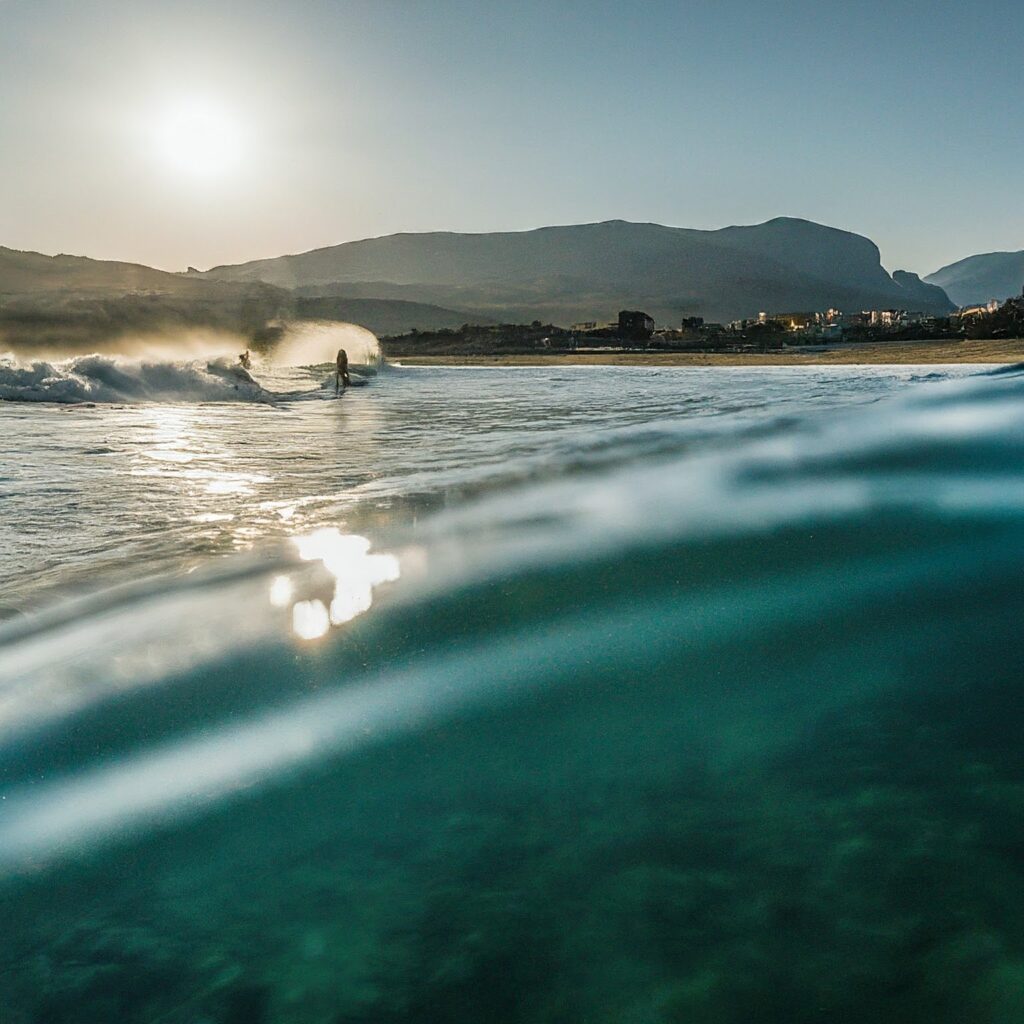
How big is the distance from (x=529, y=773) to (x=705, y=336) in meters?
77.3

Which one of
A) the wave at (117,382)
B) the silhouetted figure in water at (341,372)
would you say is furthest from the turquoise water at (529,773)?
the silhouetted figure in water at (341,372)

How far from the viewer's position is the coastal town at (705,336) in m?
53.1

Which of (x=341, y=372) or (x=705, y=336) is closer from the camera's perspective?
(x=341, y=372)

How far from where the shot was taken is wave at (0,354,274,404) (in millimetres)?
20953

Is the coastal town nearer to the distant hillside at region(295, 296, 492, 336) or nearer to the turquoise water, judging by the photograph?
the turquoise water

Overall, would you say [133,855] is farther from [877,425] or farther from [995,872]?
[877,425]

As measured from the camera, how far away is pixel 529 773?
103 inches

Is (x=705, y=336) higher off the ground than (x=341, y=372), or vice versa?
(x=705, y=336)

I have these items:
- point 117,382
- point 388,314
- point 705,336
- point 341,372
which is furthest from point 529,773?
point 388,314

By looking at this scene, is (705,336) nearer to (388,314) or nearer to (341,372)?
(341,372)

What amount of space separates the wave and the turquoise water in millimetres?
17002

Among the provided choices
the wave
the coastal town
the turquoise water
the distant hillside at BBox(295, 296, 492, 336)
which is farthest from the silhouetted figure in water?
the distant hillside at BBox(295, 296, 492, 336)

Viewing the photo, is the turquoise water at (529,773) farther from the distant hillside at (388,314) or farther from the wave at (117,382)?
the distant hillside at (388,314)

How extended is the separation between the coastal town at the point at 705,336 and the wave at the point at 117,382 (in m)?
39.7
